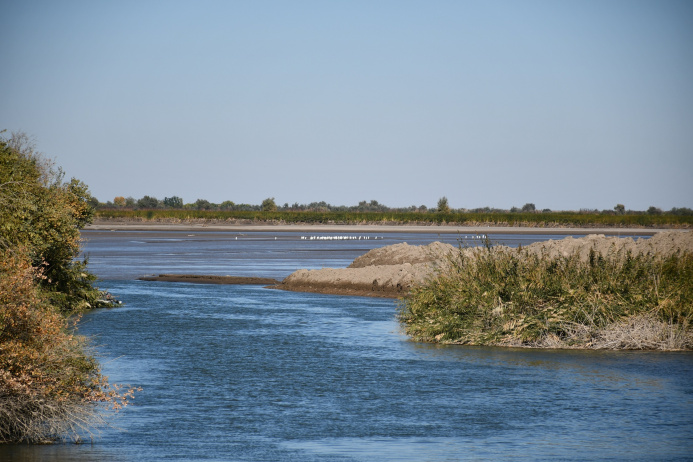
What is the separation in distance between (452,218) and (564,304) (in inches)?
4516

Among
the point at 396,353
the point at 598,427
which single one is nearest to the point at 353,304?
the point at 396,353

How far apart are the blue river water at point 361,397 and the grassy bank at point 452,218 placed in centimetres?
10901

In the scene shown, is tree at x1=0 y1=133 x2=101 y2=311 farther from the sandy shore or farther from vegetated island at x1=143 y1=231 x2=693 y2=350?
the sandy shore

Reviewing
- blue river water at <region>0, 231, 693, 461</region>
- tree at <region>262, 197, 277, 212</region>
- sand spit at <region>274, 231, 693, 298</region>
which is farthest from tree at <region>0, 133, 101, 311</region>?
tree at <region>262, 197, 277, 212</region>

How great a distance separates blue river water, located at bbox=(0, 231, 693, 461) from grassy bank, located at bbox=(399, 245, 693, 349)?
0.63m

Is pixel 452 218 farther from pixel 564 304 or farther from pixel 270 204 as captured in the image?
pixel 564 304

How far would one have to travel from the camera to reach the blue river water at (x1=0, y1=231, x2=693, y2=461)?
41.8 ft

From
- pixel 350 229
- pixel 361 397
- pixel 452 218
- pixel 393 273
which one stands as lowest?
pixel 361 397

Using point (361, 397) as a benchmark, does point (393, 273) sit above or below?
above

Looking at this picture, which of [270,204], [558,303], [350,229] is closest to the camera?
[558,303]

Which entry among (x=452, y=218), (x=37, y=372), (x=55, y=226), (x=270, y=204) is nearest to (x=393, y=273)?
(x=55, y=226)

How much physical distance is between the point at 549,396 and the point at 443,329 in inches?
283

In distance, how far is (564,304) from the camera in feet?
72.6

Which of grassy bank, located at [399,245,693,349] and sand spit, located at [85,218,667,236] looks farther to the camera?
sand spit, located at [85,218,667,236]
